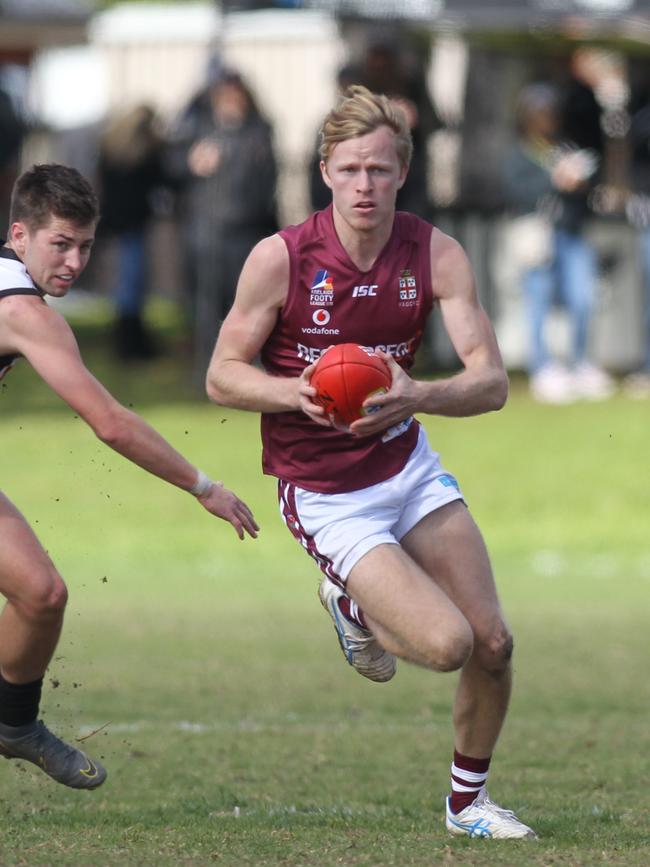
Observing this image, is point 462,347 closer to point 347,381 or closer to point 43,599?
point 347,381

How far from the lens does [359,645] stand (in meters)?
7.08

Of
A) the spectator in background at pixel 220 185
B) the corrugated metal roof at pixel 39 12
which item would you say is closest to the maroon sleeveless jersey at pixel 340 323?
the spectator in background at pixel 220 185

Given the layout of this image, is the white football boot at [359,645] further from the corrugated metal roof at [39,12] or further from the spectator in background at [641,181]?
the corrugated metal roof at [39,12]

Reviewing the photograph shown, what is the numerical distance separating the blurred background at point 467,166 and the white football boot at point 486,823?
39.5 ft

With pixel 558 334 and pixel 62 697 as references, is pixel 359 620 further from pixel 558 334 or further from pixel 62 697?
pixel 558 334

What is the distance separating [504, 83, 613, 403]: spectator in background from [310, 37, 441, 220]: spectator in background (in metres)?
0.93

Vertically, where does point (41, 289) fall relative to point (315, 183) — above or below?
above

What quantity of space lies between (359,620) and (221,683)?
3.96 m

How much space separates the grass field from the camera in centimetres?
692

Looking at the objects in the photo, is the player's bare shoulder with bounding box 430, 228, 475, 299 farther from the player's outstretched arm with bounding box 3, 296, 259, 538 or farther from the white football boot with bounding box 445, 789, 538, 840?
the white football boot with bounding box 445, 789, 538, 840

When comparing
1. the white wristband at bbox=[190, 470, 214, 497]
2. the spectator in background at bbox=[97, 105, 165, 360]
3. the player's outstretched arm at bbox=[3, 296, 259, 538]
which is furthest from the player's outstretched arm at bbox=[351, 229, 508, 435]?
the spectator in background at bbox=[97, 105, 165, 360]

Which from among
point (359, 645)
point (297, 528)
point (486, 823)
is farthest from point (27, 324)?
point (486, 823)

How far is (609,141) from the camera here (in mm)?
19703

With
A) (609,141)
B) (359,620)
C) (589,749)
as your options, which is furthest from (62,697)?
(609,141)
